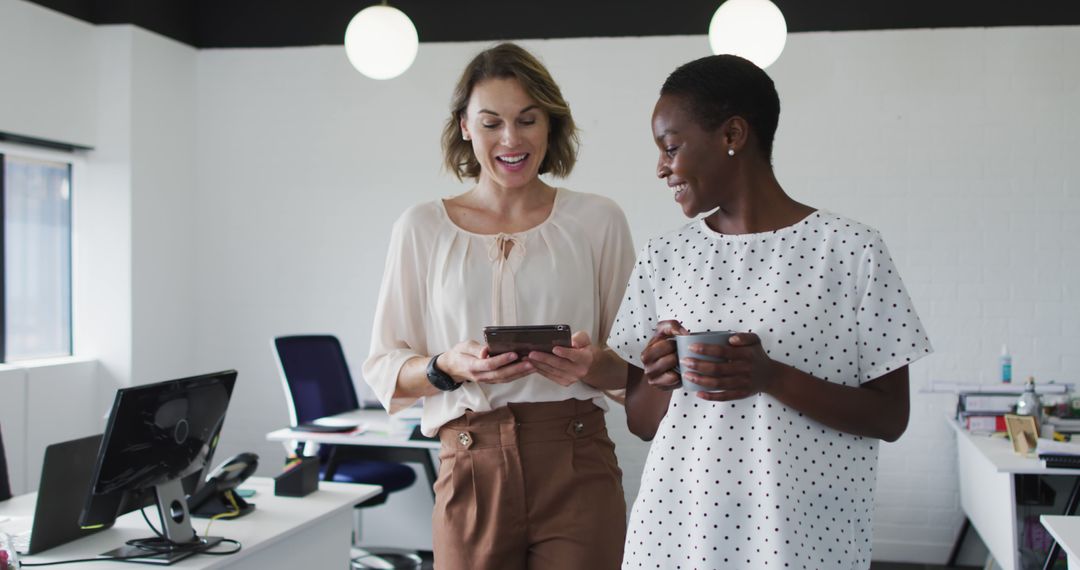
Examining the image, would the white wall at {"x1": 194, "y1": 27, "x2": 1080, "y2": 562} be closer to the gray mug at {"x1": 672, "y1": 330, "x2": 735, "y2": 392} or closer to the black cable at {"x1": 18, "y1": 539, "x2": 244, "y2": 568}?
the black cable at {"x1": 18, "y1": 539, "x2": 244, "y2": 568}

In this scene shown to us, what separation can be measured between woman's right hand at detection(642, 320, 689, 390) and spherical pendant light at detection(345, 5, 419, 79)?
3.45 meters

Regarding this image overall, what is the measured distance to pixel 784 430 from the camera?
48.9 inches

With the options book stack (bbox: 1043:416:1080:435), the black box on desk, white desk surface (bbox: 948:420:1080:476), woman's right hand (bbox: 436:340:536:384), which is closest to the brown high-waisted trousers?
woman's right hand (bbox: 436:340:536:384)

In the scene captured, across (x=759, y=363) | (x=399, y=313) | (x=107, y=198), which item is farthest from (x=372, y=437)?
(x=759, y=363)

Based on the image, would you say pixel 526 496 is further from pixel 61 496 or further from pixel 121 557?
pixel 61 496

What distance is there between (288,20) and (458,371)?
451cm

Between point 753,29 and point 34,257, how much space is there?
3886 millimetres

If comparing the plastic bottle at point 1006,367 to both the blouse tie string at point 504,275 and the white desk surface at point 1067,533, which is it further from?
the blouse tie string at point 504,275

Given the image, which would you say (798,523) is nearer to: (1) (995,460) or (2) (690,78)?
(2) (690,78)

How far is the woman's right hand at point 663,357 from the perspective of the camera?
1.26 m

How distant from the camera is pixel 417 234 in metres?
1.91

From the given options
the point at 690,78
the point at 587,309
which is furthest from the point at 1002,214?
the point at 690,78

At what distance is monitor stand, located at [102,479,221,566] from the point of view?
2223mm

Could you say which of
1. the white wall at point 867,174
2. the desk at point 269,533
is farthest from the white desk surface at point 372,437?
the white wall at point 867,174
